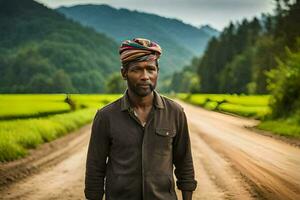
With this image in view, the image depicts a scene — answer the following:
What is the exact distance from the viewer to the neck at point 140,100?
345 centimetres

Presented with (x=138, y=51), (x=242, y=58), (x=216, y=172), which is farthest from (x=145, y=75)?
(x=242, y=58)

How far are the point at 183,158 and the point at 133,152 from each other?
0.49 meters

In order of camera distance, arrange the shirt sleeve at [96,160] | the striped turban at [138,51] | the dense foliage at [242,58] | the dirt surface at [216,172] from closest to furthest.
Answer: the striped turban at [138,51] → the shirt sleeve at [96,160] → the dirt surface at [216,172] → the dense foliage at [242,58]

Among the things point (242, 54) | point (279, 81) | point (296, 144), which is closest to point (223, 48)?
point (242, 54)

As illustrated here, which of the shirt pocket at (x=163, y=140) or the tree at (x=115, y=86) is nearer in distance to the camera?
the shirt pocket at (x=163, y=140)

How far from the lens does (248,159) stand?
14.0m

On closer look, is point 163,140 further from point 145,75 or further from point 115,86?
point 115,86

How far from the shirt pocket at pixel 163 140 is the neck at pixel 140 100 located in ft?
0.73

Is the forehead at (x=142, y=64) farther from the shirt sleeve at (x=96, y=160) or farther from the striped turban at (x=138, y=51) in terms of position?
the shirt sleeve at (x=96, y=160)

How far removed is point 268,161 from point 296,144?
5.43 metres

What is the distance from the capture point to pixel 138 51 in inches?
131

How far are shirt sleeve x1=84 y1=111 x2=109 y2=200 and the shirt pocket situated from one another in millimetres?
362

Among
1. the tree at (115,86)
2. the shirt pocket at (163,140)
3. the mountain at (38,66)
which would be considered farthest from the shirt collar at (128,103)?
the tree at (115,86)

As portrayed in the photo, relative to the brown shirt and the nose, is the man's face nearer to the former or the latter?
the nose
